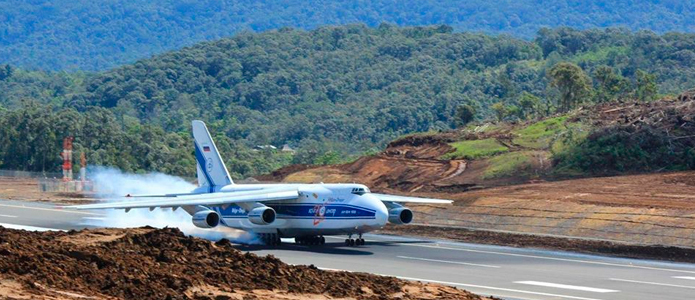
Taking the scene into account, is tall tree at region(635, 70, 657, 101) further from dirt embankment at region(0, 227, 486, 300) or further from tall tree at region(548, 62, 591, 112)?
dirt embankment at region(0, 227, 486, 300)

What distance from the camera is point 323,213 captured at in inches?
1768

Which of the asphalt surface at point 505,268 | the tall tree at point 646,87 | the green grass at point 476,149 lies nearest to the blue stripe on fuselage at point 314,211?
the asphalt surface at point 505,268

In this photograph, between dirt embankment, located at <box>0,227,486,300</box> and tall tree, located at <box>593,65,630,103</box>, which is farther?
tall tree, located at <box>593,65,630,103</box>

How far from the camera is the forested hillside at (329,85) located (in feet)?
397

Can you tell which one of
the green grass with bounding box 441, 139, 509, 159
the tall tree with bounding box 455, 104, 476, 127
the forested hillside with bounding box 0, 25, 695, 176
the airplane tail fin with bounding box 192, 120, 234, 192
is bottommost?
the airplane tail fin with bounding box 192, 120, 234, 192

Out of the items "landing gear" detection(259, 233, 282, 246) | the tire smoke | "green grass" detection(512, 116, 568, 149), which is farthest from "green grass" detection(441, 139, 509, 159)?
"landing gear" detection(259, 233, 282, 246)

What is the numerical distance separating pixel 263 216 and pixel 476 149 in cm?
2709

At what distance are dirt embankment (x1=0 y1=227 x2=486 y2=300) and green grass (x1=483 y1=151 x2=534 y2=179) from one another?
35.4 metres

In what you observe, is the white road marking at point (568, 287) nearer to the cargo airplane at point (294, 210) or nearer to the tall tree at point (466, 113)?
the cargo airplane at point (294, 210)

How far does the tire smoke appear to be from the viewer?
165 feet

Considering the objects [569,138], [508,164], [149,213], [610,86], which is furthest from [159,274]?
[610,86]

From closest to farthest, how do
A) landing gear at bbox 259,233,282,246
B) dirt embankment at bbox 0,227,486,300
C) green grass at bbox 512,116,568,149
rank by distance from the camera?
dirt embankment at bbox 0,227,486,300, landing gear at bbox 259,233,282,246, green grass at bbox 512,116,568,149

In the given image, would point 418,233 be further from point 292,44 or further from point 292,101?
point 292,44

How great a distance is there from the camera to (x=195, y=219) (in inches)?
1793
